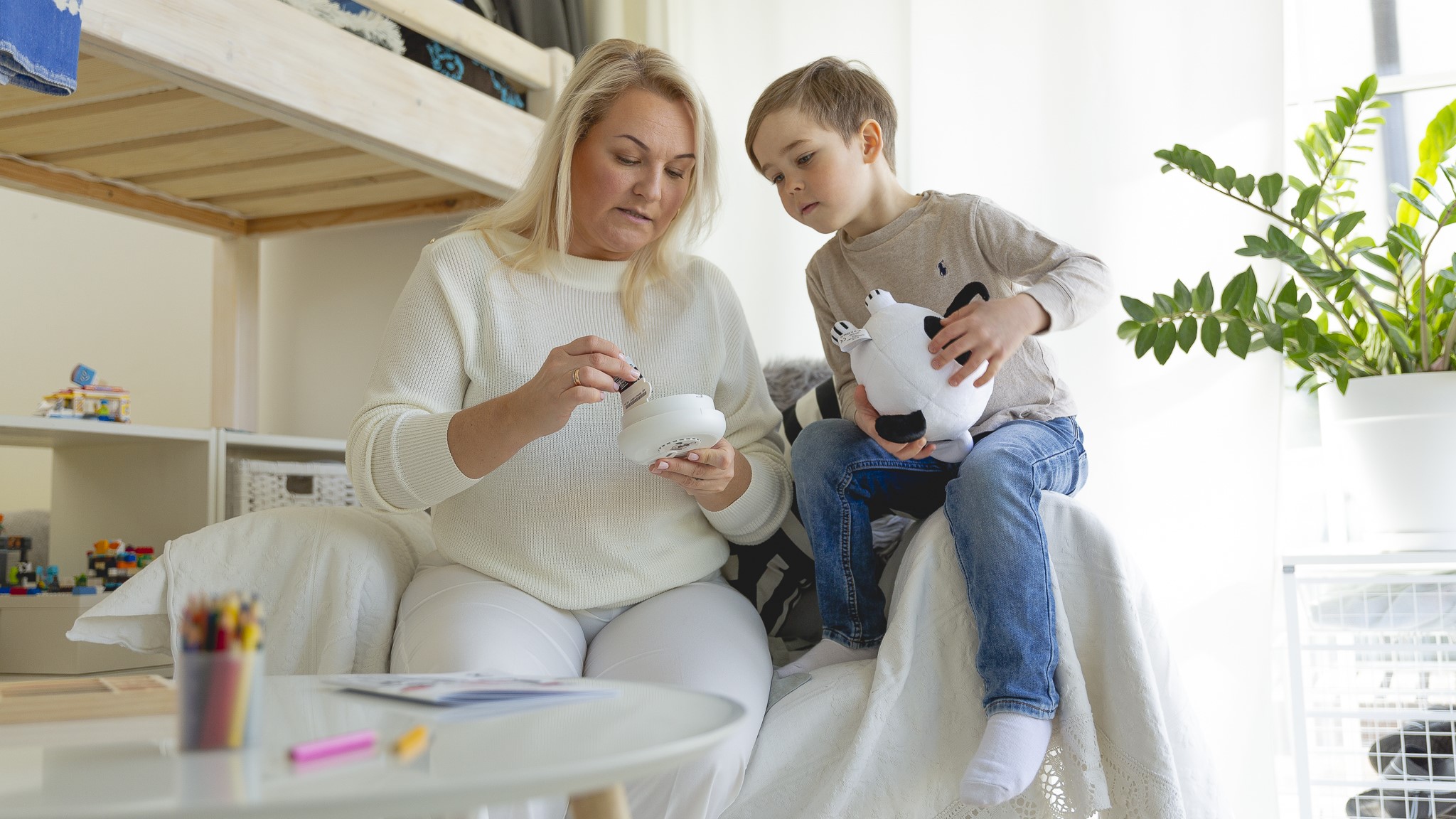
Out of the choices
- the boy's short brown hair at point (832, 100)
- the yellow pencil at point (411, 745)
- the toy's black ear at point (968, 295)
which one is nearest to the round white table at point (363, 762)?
the yellow pencil at point (411, 745)

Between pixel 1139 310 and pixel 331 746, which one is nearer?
pixel 331 746

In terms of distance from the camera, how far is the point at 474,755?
0.52m

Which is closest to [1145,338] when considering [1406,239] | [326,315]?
[1406,239]

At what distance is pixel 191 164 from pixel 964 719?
1851mm

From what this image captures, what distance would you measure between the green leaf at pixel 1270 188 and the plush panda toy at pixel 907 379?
0.60 m

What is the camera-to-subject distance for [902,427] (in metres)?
1.17

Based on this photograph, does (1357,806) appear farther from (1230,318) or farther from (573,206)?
(573,206)

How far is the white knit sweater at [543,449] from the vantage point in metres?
1.18

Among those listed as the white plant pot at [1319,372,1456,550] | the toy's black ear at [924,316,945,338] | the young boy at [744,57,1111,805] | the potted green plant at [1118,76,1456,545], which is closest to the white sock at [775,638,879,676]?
the young boy at [744,57,1111,805]

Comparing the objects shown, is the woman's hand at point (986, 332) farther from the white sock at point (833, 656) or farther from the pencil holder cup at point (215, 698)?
the pencil holder cup at point (215, 698)

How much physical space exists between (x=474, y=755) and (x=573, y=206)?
37.5 inches

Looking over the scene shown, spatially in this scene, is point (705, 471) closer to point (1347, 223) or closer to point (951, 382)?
point (951, 382)

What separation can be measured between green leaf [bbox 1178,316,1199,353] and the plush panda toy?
439mm

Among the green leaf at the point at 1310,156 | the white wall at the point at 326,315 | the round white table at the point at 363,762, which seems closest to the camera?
the round white table at the point at 363,762
